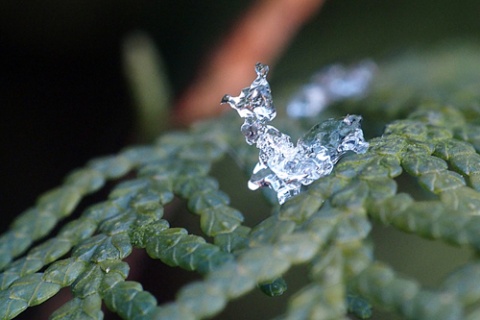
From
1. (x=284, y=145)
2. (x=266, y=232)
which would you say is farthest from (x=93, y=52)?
(x=266, y=232)

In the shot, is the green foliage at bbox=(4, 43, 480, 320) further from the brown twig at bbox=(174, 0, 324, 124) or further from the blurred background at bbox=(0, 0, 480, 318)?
the blurred background at bbox=(0, 0, 480, 318)

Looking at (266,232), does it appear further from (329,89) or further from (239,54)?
(239,54)

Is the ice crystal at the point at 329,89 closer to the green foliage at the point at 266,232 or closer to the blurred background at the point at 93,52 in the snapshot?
the green foliage at the point at 266,232

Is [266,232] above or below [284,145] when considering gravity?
below

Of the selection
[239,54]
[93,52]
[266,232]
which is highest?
[93,52]

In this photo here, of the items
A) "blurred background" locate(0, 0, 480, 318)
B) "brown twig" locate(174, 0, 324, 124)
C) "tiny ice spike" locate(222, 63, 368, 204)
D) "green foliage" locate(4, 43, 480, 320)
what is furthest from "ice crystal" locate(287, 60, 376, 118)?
"blurred background" locate(0, 0, 480, 318)

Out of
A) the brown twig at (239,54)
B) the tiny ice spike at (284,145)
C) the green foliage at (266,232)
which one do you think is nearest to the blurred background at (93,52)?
the brown twig at (239,54)
